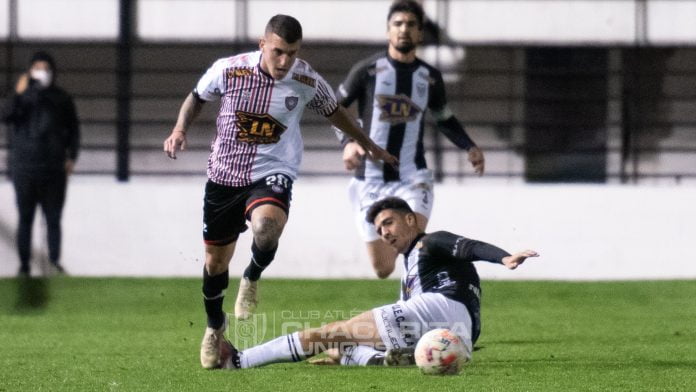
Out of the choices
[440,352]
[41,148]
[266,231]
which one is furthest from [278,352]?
[41,148]

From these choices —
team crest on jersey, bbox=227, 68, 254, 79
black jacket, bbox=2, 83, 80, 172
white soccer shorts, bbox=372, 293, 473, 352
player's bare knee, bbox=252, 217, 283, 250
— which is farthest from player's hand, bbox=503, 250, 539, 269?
black jacket, bbox=2, 83, 80, 172

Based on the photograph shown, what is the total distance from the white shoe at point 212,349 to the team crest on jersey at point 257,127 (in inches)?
45.0

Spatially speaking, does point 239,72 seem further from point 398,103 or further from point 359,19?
point 359,19

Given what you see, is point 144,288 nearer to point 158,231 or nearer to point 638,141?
point 158,231

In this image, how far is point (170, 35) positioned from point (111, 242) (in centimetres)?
293

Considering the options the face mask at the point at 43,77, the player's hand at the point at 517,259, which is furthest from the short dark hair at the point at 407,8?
the face mask at the point at 43,77

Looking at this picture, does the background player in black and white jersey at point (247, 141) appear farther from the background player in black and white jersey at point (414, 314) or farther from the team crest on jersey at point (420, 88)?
the team crest on jersey at point (420, 88)

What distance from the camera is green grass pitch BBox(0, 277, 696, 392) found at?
25.7ft

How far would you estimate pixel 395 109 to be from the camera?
10.9 m

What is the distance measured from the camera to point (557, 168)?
17.9 meters

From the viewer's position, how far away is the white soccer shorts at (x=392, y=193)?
10773 mm

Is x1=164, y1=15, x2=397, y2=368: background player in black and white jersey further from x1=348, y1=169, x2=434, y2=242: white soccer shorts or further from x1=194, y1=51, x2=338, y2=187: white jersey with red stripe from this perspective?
x1=348, y1=169, x2=434, y2=242: white soccer shorts

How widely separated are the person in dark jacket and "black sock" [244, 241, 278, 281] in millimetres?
6643

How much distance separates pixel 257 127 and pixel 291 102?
9.8 inches
